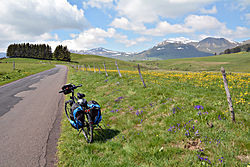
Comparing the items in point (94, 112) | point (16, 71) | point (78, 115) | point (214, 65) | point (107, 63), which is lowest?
point (78, 115)

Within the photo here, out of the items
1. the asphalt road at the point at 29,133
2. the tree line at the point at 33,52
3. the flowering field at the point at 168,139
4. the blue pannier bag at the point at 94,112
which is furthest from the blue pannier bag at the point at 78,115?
the tree line at the point at 33,52

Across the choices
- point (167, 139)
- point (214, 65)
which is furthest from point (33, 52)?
point (167, 139)

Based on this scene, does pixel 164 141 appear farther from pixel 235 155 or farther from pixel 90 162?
pixel 90 162

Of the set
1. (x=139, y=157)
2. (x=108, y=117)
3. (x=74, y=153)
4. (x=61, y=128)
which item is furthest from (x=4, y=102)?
(x=139, y=157)

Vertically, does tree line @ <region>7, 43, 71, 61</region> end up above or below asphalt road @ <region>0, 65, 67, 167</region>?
above

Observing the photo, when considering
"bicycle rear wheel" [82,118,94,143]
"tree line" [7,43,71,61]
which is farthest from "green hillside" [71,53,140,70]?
"bicycle rear wheel" [82,118,94,143]

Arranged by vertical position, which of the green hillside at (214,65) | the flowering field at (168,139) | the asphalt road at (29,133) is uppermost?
the green hillside at (214,65)

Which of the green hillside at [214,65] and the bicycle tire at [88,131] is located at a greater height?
the green hillside at [214,65]

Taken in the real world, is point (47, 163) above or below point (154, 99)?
below

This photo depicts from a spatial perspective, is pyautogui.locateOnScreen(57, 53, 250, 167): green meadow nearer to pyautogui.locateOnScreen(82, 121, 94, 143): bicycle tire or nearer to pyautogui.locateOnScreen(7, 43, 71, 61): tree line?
pyautogui.locateOnScreen(82, 121, 94, 143): bicycle tire

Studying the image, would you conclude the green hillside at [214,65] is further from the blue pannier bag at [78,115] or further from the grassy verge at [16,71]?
the blue pannier bag at [78,115]

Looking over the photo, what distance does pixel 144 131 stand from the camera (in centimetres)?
579

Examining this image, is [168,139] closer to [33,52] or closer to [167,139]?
[167,139]

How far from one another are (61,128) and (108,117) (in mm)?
2375
